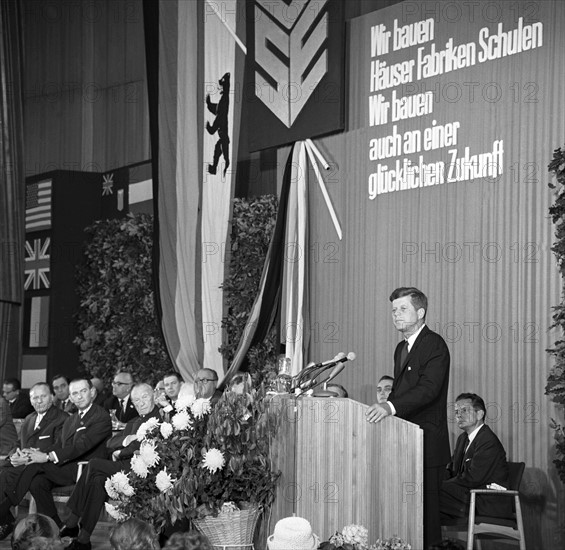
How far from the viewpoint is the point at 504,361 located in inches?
299

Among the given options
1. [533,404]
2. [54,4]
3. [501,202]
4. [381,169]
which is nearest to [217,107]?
[381,169]

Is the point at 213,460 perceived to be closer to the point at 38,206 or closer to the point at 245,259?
the point at 245,259

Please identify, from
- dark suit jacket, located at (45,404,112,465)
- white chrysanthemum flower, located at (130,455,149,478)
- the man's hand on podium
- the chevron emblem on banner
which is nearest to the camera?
the man's hand on podium

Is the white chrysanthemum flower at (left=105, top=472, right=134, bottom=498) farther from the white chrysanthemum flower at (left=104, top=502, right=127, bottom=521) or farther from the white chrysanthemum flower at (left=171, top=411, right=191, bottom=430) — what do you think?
the white chrysanthemum flower at (left=171, top=411, right=191, bottom=430)

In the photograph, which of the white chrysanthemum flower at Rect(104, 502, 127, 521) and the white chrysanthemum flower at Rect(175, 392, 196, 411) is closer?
the white chrysanthemum flower at Rect(175, 392, 196, 411)

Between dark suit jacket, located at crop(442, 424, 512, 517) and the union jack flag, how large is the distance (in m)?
8.49

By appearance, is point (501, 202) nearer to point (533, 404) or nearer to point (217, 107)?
point (533, 404)

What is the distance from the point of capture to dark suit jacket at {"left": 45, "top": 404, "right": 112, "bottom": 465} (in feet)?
24.0

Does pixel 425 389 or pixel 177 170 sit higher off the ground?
pixel 177 170

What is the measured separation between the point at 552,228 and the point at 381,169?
6.51 ft

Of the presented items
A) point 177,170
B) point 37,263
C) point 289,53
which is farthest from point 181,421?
point 37,263

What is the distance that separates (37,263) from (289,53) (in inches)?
219

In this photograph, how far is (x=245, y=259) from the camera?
10.4 meters

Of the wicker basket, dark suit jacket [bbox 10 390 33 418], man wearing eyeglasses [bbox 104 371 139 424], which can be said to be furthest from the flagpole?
the wicker basket
